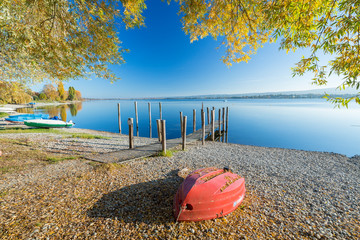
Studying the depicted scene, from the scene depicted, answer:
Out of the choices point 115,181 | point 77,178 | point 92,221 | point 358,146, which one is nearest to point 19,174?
point 77,178

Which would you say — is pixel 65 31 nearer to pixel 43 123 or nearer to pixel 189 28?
pixel 189 28

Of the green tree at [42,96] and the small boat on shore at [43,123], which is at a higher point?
the green tree at [42,96]

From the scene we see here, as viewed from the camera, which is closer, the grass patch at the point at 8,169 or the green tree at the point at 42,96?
the grass patch at the point at 8,169

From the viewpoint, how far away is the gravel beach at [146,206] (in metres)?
3.14

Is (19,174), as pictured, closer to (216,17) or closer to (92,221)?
(92,221)

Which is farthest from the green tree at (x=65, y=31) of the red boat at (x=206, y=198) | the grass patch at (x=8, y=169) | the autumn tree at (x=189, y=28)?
the red boat at (x=206, y=198)

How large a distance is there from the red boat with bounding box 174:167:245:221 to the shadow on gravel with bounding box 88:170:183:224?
0.51 metres

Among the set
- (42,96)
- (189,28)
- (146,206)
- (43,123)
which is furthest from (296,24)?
(42,96)

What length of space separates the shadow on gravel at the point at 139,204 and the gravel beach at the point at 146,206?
0.08 ft

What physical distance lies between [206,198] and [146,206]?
5.56 feet

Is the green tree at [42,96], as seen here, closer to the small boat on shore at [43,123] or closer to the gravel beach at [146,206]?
the small boat on shore at [43,123]

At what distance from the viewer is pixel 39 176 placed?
534 centimetres

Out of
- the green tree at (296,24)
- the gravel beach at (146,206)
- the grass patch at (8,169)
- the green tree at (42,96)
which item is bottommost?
the gravel beach at (146,206)

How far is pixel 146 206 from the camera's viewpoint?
3.95m
